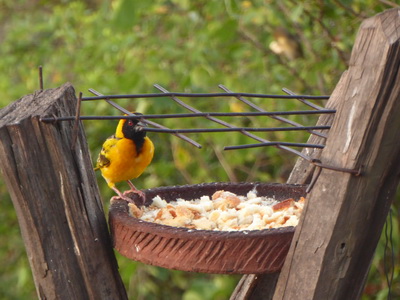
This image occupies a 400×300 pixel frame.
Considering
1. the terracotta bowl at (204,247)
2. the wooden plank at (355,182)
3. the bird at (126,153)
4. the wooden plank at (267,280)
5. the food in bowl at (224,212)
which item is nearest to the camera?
the wooden plank at (355,182)

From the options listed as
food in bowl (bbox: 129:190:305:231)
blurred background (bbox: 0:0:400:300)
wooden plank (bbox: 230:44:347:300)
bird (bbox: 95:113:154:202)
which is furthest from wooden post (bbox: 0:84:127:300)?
blurred background (bbox: 0:0:400:300)

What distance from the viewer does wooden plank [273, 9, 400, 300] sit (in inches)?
63.6

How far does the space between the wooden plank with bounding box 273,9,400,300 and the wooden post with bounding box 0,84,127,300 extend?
56cm

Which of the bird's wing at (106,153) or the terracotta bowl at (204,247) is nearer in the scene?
the terracotta bowl at (204,247)

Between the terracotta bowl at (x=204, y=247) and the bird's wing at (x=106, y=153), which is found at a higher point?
the bird's wing at (x=106, y=153)

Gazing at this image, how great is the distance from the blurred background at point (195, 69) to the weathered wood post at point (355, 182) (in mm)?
1956

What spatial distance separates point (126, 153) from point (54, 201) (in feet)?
2.97

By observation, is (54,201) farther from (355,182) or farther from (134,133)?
(134,133)

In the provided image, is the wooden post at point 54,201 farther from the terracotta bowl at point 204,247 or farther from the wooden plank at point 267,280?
the wooden plank at point 267,280

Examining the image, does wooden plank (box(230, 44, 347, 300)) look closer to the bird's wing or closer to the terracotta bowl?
the terracotta bowl

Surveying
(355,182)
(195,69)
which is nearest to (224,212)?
(355,182)

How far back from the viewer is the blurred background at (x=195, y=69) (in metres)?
4.25

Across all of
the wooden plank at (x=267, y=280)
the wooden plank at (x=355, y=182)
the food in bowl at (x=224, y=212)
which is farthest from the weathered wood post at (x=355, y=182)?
the wooden plank at (x=267, y=280)

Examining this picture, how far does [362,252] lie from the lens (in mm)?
1752
